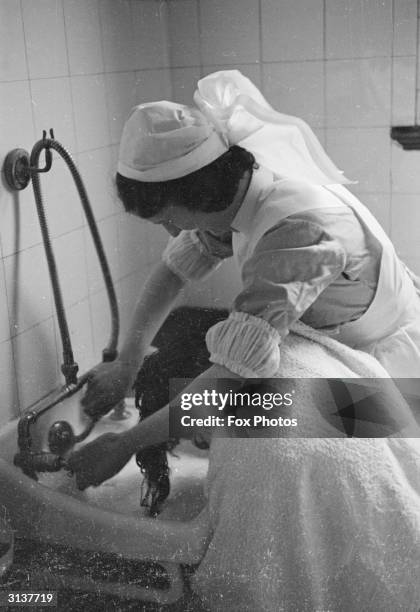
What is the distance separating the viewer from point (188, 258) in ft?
3.33

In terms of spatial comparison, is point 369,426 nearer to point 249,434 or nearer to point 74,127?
point 249,434

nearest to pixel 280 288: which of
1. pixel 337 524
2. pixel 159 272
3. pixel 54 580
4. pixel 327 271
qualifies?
pixel 327 271

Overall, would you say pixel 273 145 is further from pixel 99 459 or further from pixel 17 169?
pixel 99 459

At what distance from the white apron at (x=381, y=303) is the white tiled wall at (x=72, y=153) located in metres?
0.13

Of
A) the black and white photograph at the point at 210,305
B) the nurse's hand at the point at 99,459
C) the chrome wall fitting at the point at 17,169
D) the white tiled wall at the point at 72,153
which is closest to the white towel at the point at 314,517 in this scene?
the black and white photograph at the point at 210,305

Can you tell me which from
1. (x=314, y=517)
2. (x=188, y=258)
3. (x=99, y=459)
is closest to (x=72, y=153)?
(x=188, y=258)

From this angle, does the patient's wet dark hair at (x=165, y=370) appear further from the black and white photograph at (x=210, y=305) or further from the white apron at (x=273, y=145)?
the white apron at (x=273, y=145)

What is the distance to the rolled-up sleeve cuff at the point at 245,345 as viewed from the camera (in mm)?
943

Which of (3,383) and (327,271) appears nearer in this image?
(327,271)

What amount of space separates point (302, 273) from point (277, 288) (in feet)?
0.11

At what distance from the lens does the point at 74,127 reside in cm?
100

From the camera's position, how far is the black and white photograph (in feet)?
3.13

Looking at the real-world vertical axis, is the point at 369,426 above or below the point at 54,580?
above

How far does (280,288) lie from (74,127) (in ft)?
1.05
